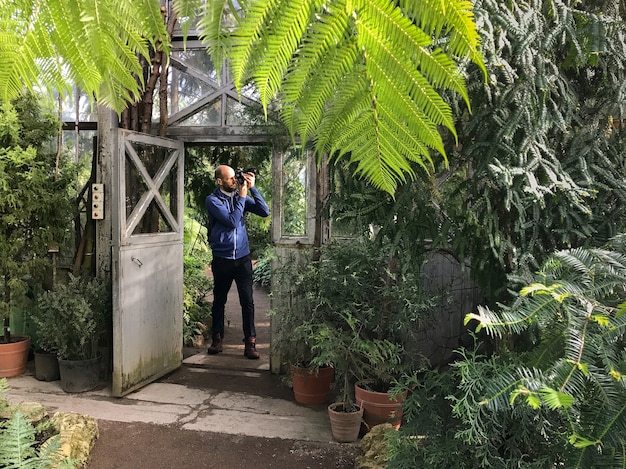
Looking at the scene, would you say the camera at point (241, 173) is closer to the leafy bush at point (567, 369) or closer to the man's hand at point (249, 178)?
the man's hand at point (249, 178)

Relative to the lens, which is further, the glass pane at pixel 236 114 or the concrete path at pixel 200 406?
the glass pane at pixel 236 114

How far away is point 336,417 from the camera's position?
3.50m

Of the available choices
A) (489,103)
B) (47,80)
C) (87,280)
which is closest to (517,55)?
(489,103)

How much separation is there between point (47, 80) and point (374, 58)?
0.58 m

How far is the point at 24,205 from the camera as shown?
15.1 feet

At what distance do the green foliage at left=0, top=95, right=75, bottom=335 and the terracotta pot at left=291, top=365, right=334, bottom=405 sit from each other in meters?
2.59

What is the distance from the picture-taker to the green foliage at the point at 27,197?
14.8ft

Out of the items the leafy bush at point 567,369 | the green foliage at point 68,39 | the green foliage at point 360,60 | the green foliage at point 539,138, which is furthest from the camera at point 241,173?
the green foliage at point 360,60

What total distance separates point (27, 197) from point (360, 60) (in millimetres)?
4656

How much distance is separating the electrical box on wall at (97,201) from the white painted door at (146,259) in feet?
0.48

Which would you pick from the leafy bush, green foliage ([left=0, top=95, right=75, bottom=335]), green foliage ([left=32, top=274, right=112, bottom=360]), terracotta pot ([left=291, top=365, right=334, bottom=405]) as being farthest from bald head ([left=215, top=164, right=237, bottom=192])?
the leafy bush

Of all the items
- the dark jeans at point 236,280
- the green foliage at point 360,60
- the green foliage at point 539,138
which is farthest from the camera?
the dark jeans at point 236,280

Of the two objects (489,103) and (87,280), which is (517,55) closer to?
(489,103)

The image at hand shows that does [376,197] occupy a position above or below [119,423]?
above
